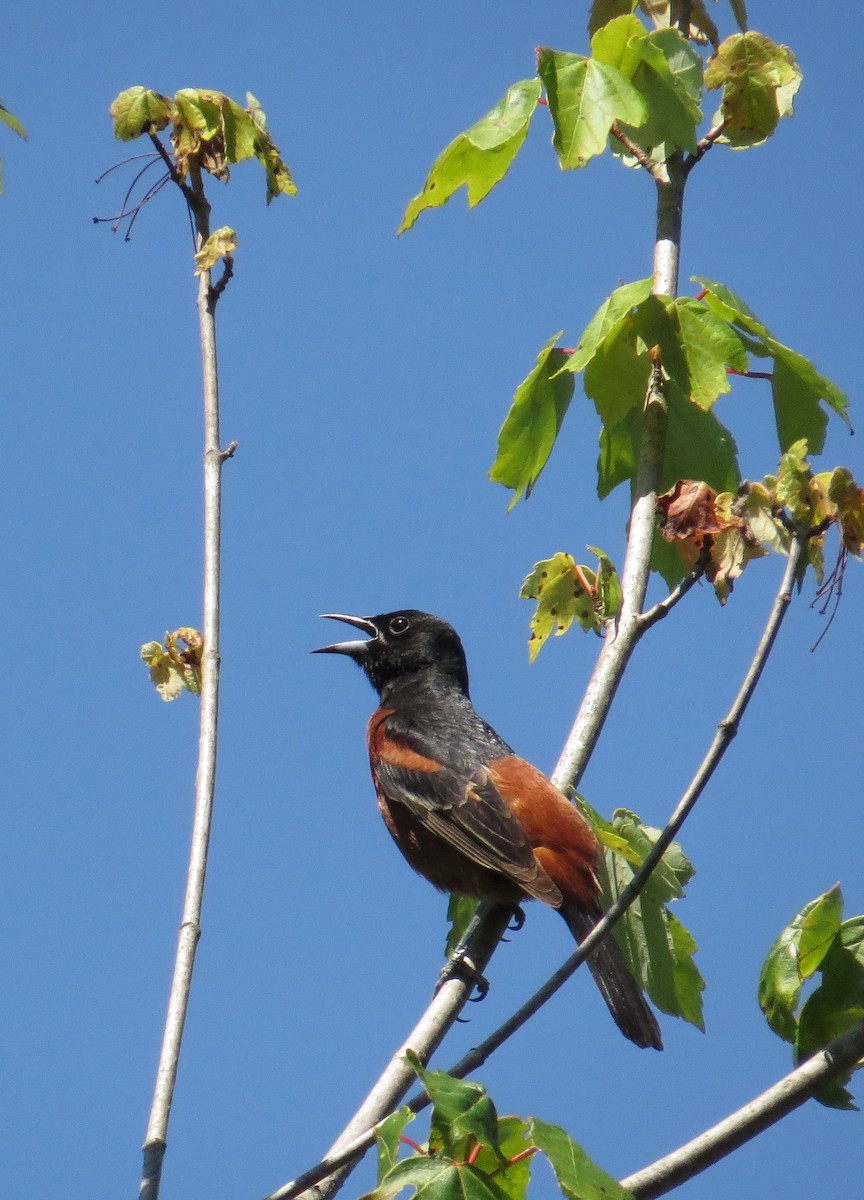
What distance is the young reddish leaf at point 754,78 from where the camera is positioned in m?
3.47

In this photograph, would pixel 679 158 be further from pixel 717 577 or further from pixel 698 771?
pixel 698 771

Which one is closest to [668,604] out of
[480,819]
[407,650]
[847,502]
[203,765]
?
[847,502]

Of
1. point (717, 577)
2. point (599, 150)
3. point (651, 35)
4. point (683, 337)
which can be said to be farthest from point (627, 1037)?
point (651, 35)

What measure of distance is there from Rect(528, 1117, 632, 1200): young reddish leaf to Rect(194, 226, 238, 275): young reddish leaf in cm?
219

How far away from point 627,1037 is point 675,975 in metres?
0.66

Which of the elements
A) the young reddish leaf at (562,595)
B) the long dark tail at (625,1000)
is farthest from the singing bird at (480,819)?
the young reddish leaf at (562,595)

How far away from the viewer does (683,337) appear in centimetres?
329

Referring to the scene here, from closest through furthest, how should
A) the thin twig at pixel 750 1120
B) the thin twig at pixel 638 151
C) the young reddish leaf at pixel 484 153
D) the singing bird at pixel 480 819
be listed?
the thin twig at pixel 750 1120, the young reddish leaf at pixel 484 153, the thin twig at pixel 638 151, the singing bird at pixel 480 819

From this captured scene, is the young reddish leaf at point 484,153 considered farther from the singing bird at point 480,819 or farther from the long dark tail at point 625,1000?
the long dark tail at point 625,1000

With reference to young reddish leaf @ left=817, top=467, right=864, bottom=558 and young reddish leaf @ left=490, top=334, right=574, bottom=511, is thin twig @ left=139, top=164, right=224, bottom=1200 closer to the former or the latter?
young reddish leaf @ left=490, top=334, right=574, bottom=511

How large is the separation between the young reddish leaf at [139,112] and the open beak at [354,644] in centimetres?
285

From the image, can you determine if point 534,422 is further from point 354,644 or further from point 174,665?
point 354,644

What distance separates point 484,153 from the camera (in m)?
3.23

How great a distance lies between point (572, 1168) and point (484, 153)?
232 centimetres
